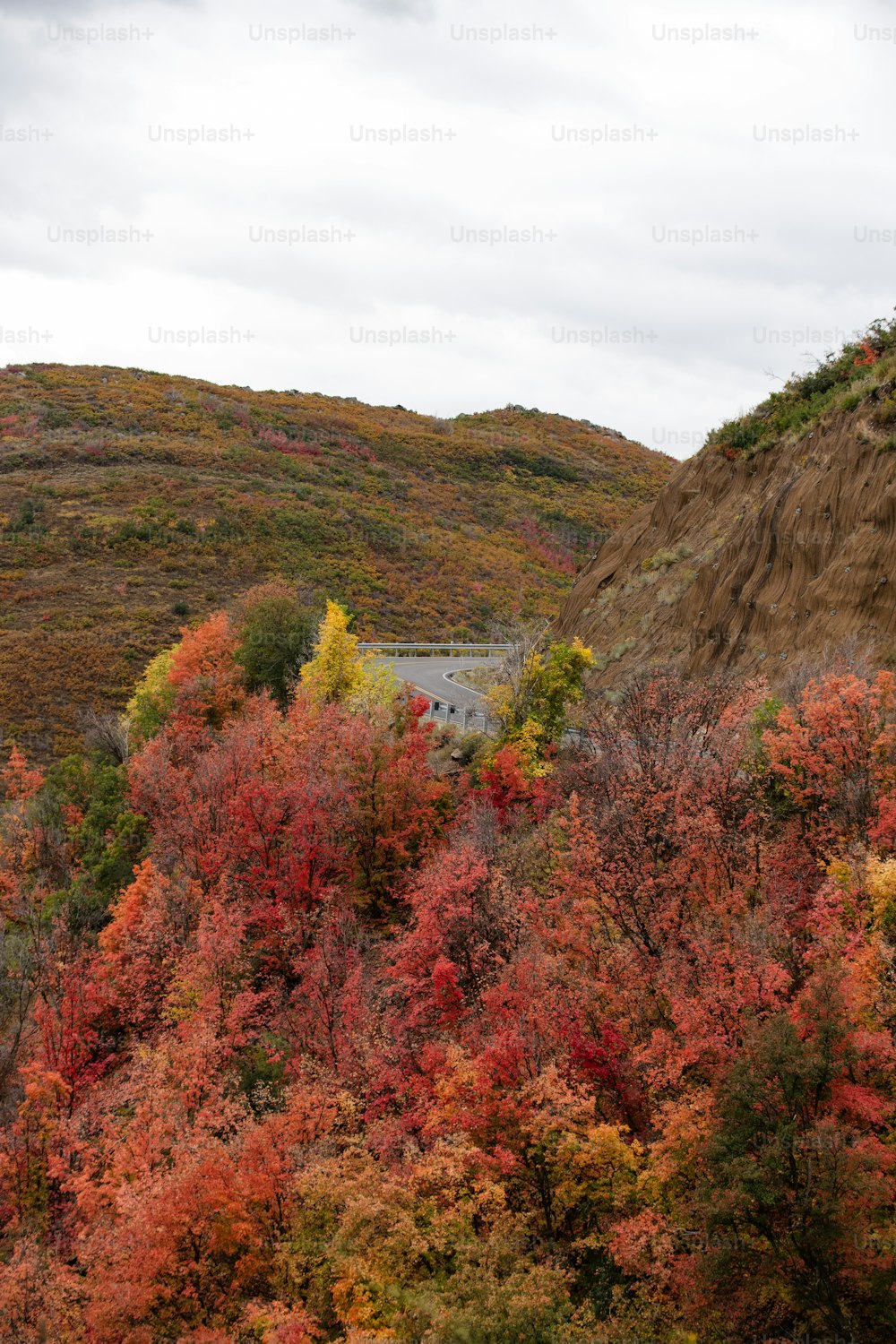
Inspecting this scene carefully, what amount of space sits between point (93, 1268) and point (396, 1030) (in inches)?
293

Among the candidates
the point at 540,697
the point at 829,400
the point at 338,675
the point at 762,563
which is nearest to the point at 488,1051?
the point at 540,697

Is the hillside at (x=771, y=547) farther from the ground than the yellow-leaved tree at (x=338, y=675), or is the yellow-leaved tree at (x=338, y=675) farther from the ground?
the hillside at (x=771, y=547)

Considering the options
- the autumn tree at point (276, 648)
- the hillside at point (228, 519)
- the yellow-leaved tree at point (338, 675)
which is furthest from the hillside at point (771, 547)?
the hillside at point (228, 519)

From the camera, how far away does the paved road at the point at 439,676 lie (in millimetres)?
41031

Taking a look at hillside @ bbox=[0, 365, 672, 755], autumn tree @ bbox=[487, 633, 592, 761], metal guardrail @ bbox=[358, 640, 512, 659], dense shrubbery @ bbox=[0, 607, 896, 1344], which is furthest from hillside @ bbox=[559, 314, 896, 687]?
hillside @ bbox=[0, 365, 672, 755]

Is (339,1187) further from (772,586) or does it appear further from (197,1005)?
(772,586)

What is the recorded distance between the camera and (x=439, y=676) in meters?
47.4

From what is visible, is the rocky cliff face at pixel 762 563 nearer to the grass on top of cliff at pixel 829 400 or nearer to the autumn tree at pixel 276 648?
the grass on top of cliff at pixel 829 400

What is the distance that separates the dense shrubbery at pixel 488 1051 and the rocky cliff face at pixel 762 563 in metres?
3.14

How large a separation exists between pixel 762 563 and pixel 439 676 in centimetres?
2117

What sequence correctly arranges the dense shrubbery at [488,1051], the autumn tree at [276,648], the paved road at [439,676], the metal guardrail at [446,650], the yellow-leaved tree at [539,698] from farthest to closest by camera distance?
1. the metal guardrail at [446,650]
2. the autumn tree at [276,648]
3. the paved road at [439,676]
4. the yellow-leaved tree at [539,698]
5. the dense shrubbery at [488,1051]

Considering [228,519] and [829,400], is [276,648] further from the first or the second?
[228,519]

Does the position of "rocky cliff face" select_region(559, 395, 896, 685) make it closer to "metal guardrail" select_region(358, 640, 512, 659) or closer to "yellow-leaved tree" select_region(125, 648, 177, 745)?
"metal guardrail" select_region(358, 640, 512, 659)

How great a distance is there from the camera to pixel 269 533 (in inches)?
3019
